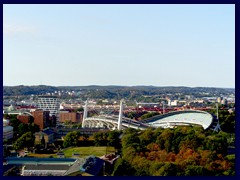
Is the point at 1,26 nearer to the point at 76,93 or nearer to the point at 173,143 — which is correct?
the point at 173,143

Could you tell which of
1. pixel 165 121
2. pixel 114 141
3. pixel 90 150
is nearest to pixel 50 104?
pixel 165 121

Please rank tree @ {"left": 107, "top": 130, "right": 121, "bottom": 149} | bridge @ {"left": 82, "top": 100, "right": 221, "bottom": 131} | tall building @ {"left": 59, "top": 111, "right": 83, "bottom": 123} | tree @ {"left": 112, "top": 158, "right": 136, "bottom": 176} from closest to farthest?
tree @ {"left": 112, "top": 158, "right": 136, "bottom": 176} < tree @ {"left": 107, "top": 130, "right": 121, "bottom": 149} < bridge @ {"left": 82, "top": 100, "right": 221, "bottom": 131} < tall building @ {"left": 59, "top": 111, "right": 83, "bottom": 123}

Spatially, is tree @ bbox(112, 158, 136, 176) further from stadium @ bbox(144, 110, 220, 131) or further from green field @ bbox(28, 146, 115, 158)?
stadium @ bbox(144, 110, 220, 131)

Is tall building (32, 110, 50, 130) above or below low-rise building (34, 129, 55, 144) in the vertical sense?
above

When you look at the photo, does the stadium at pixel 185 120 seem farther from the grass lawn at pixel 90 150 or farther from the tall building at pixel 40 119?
the grass lawn at pixel 90 150

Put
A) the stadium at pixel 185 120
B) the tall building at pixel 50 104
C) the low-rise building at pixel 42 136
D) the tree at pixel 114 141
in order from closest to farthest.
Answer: the tree at pixel 114 141 < the low-rise building at pixel 42 136 < the stadium at pixel 185 120 < the tall building at pixel 50 104

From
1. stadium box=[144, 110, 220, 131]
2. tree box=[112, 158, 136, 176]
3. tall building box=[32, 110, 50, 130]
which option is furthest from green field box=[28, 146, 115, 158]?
tall building box=[32, 110, 50, 130]

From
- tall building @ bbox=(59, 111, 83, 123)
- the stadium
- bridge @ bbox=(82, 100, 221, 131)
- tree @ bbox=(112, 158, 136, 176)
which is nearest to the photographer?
tree @ bbox=(112, 158, 136, 176)

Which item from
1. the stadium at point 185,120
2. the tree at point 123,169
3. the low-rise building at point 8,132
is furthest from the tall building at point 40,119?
the tree at point 123,169

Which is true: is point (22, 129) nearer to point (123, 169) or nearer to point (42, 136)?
point (42, 136)

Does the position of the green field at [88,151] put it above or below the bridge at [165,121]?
below

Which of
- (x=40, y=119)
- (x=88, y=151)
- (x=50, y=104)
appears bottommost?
(x=88, y=151)

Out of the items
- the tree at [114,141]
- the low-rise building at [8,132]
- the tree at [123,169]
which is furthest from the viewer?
the low-rise building at [8,132]
